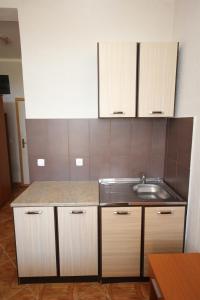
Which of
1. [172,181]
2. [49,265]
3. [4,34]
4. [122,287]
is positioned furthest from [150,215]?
[4,34]

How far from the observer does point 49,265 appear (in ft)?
6.06

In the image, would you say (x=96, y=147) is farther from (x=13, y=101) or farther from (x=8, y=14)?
(x=13, y=101)

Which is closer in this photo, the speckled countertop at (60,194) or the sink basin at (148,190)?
the speckled countertop at (60,194)

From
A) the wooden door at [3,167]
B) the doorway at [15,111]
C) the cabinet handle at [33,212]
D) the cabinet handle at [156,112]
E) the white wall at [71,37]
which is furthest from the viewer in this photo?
the doorway at [15,111]

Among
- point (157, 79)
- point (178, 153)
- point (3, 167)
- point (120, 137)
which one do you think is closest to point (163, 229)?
point (178, 153)

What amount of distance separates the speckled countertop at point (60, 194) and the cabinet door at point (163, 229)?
0.52m

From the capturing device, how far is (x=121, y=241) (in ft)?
5.90

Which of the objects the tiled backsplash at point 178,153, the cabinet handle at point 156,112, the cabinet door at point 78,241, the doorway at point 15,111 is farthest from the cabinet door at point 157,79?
the doorway at point 15,111

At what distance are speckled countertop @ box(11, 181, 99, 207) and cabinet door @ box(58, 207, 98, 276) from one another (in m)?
0.07

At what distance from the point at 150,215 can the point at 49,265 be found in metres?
1.05

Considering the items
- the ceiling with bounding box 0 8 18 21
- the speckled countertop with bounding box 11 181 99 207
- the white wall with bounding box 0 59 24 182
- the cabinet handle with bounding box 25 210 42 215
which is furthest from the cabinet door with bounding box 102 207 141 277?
the white wall with bounding box 0 59 24 182

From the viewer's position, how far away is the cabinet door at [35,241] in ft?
5.74

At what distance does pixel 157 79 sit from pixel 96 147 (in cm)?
95

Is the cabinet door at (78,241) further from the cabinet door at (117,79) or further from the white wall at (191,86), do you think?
the cabinet door at (117,79)
